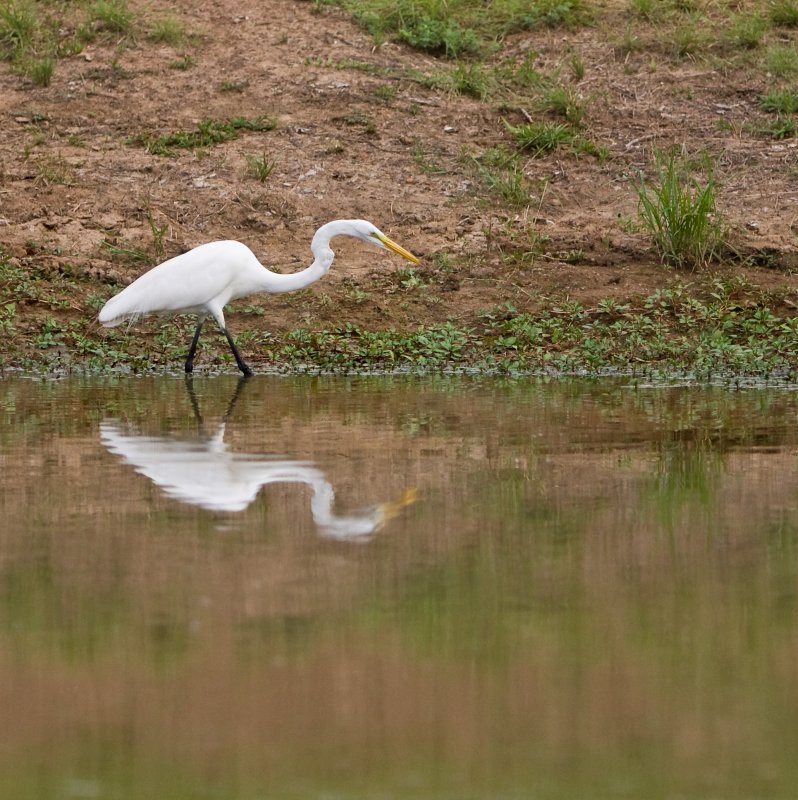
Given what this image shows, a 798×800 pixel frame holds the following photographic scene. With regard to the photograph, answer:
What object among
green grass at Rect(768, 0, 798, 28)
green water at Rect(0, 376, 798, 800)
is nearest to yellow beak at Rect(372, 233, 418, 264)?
green water at Rect(0, 376, 798, 800)

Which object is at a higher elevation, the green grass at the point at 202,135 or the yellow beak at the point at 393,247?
the green grass at the point at 202,135

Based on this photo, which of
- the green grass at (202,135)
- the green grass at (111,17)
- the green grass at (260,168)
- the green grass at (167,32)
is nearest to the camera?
the green grass at (260,168)

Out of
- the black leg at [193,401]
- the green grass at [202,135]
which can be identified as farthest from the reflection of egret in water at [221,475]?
the green grass at [202,135]

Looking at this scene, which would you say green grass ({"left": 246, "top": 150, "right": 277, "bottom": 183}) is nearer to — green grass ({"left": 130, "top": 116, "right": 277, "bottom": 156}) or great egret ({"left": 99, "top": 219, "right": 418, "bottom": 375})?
green grass ({"left": 130, "top": 116, "right": 277, "bottom": 156})

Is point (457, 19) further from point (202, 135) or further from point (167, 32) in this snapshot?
point (202, 135)

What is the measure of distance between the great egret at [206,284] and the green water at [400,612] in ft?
9.06

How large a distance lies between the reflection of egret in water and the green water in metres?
0.02

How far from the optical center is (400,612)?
4629mm

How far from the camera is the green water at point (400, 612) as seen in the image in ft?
11.7

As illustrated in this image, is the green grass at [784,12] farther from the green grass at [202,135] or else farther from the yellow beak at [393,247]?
the yellow beak at [393,247]

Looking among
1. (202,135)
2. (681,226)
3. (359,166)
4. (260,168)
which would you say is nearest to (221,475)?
(681,226)

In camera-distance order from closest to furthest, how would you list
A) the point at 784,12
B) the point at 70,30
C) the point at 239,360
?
1. the point at 239,360
2. the point at 784,12
3. the point at 70,30

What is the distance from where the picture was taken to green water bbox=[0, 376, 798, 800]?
3572 millimetres

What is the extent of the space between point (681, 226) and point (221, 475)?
20.5ft
